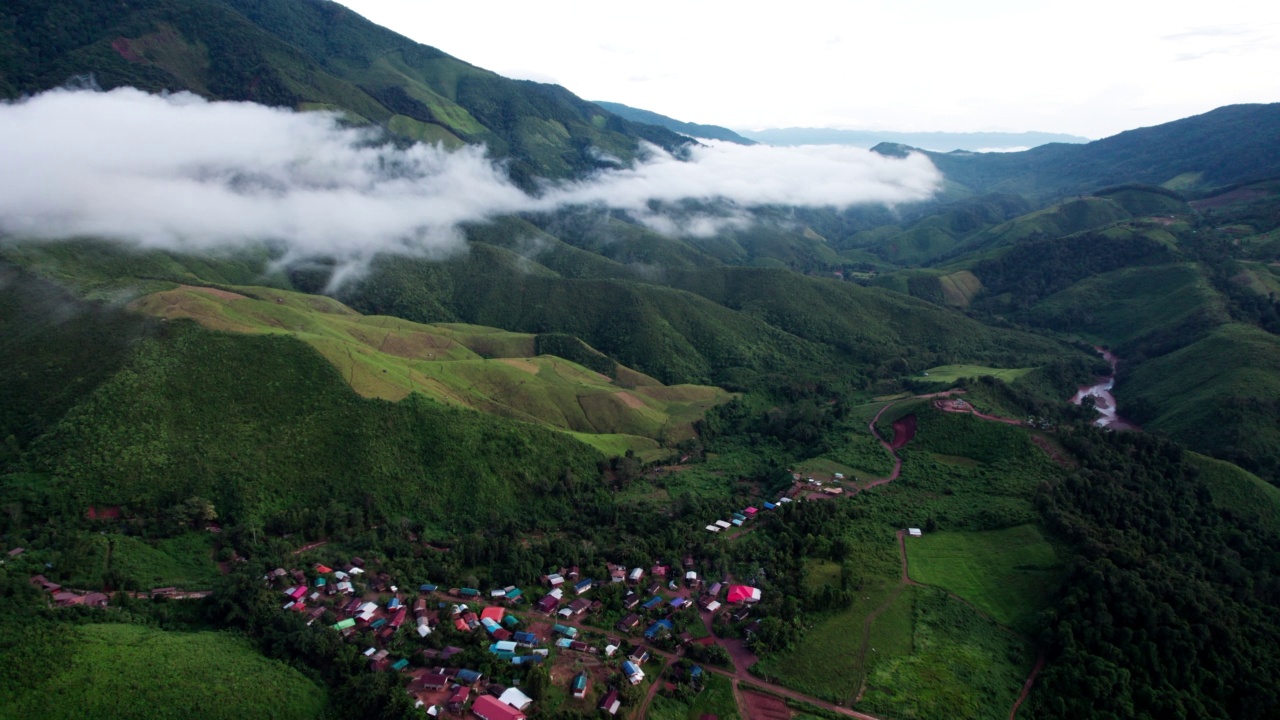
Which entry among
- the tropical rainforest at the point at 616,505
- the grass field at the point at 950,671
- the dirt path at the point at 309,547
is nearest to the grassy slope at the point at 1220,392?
the tropical rainforest at the point at 616,505

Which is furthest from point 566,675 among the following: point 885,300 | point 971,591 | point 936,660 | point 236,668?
point 885,300

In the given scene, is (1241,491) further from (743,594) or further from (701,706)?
(701,706)

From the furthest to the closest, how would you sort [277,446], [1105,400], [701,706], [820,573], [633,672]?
1. [1105,400]
2. [277,446]
3. [820,573]
4. [633,672]
5. [701,706]

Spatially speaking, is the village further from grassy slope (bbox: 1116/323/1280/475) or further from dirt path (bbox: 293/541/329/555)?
grassy slope (bbox: 1116/323/1280/475)

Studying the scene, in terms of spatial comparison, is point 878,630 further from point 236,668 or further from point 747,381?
point 747,381

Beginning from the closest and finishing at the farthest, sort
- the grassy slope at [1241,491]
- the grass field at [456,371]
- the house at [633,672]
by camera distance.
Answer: the house at [633,672]
the grassy slope at [1241,491]
the grass field at [456,371]

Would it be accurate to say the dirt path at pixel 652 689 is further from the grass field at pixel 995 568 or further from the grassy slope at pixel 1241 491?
the grassy slope at pixel 1241 491

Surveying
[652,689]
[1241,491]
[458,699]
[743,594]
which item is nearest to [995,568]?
[743,594]
